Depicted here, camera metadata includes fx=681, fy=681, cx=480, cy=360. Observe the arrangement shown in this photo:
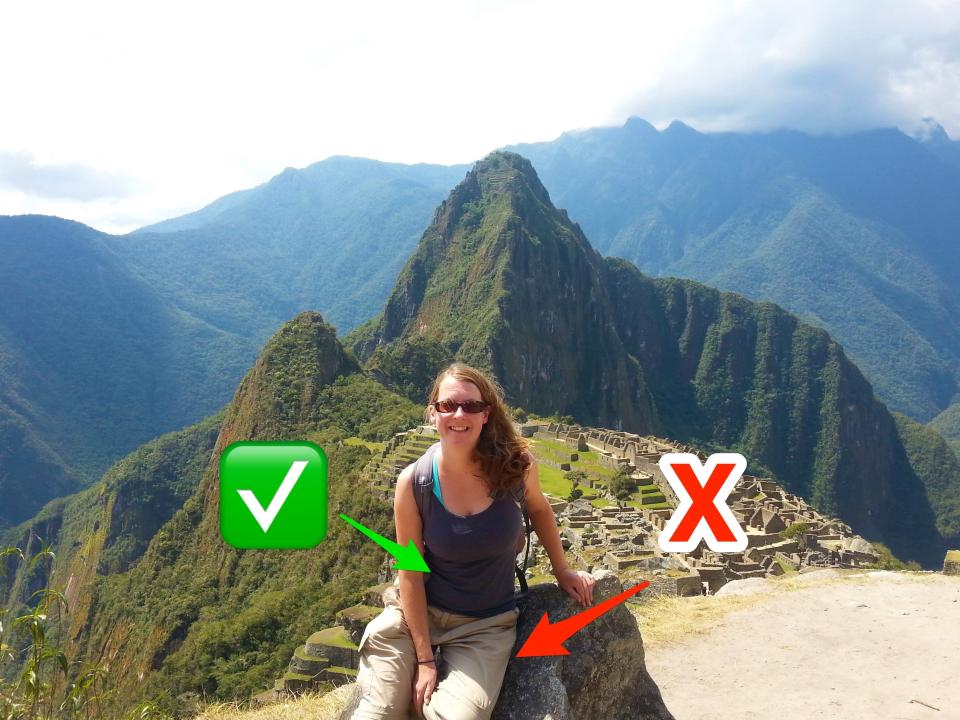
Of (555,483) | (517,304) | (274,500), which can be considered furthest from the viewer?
(517,304)

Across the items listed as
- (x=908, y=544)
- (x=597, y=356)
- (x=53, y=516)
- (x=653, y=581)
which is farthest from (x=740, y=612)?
(x=908, y=544)

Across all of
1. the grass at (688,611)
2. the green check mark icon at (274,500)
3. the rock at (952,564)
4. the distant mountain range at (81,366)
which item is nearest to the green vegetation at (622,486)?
the rock at (952,564)

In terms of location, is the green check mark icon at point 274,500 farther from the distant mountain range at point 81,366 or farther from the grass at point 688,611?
the distant mountain range at point 81,366

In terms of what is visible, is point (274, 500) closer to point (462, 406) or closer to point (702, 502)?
point (462, 406)

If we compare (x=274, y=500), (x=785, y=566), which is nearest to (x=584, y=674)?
(x=274, y=500)

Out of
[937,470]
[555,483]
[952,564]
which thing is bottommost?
[937,470]

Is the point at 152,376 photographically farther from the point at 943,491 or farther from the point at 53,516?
the point at 943,491

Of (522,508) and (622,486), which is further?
(622,486)
